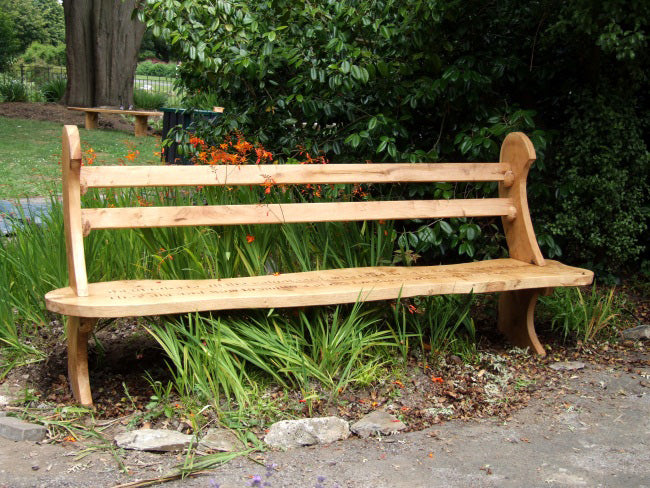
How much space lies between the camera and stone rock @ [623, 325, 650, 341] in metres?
4.10

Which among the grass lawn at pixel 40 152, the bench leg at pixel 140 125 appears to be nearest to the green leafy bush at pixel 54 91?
the grass lawn at pixel 40 152

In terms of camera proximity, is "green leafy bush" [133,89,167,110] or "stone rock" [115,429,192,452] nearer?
"stone rock" [115,429,192,452]

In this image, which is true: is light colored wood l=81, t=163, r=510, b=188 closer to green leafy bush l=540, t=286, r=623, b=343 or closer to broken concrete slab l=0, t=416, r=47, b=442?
green leafy bush l=540, t=286, r=623, b=343

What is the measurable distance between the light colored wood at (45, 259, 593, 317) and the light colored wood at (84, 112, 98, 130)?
1059cm

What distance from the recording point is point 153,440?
105 inches

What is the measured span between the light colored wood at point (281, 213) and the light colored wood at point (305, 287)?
263 mm

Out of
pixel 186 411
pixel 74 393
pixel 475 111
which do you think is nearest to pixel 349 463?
pixel 186 411

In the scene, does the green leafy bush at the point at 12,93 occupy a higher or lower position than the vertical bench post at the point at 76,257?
higher

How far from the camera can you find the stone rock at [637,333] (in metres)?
4.10

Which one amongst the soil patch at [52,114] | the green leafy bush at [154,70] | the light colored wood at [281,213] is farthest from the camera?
the green leafy bush at [154,70]

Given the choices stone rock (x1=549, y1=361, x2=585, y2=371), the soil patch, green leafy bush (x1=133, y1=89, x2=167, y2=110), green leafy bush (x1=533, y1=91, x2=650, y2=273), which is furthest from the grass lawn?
green leafy bush (x1=133, y1=89, x2=167, y2=110)

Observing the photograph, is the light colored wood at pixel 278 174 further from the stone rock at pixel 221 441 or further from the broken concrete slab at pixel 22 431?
the stone rock at pixel 221 441

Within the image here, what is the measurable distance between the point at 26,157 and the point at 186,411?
22.9 ft

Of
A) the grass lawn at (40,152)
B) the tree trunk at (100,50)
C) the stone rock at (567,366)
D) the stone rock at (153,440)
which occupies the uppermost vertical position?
the tree trunk at (100,50)
